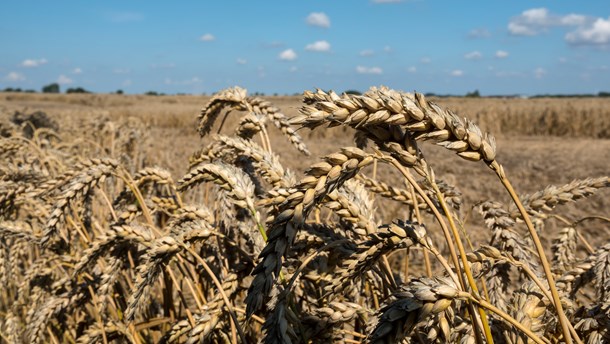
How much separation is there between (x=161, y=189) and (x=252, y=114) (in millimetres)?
1627

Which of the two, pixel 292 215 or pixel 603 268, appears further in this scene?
pixel 603 268

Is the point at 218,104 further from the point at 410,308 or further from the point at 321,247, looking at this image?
the point at 410,308

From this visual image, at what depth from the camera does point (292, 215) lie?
769 mm

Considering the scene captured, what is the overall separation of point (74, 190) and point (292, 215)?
121 cm

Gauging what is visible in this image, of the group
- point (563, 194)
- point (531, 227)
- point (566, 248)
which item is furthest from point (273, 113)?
point (531, 227)

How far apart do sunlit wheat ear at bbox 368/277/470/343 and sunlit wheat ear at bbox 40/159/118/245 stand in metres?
1.23

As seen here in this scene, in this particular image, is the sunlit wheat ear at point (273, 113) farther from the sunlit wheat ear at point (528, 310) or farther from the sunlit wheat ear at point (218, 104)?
the sunlit wheat ear at point (528, 310)

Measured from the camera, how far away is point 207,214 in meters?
1.76

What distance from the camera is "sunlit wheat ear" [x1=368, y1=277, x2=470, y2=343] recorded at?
0.75 metres

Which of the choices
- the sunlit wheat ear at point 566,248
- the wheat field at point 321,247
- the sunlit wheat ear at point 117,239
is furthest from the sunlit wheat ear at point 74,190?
the sunlit wheat ear at point 566,248

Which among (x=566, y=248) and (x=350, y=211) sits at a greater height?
(x=350, y=211)

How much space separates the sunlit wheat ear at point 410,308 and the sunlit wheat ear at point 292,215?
174 mm

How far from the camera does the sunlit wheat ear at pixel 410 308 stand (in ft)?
2.47

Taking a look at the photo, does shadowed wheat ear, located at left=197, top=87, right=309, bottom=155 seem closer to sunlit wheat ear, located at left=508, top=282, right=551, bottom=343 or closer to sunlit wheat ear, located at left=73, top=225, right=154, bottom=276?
sunlit wheat ear, located at left=73, top=225, right=154, bottom=276
